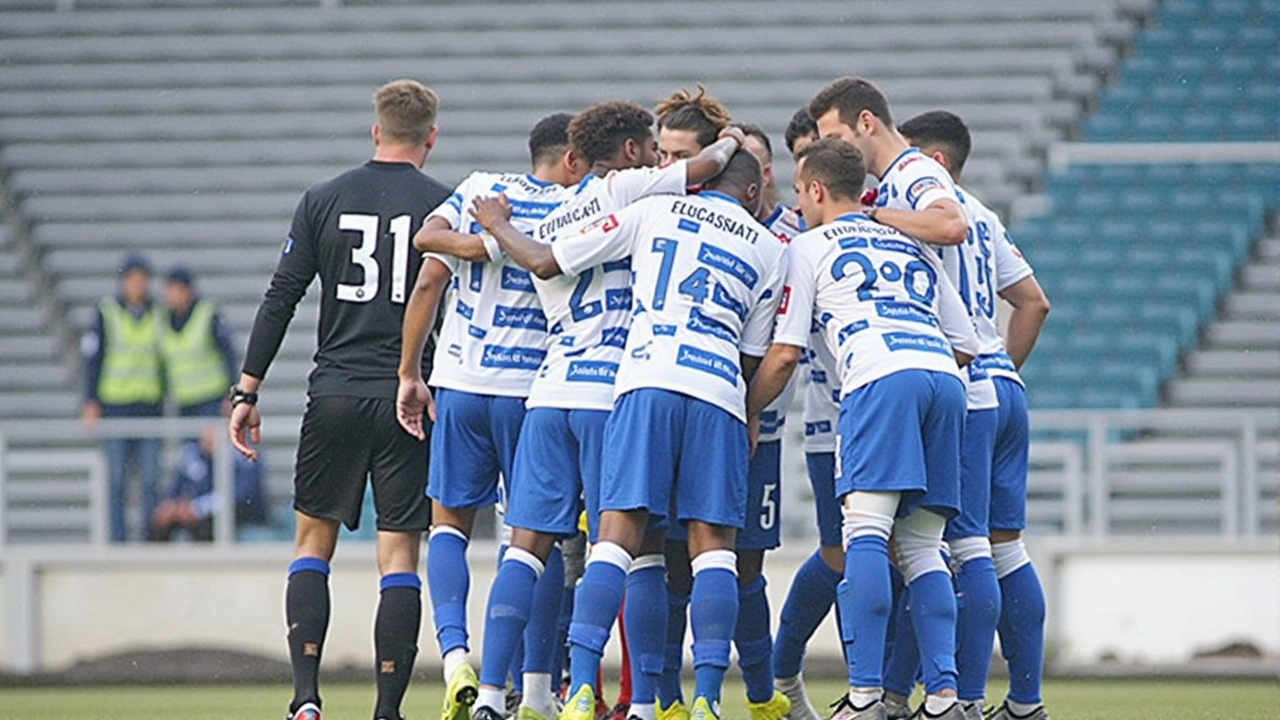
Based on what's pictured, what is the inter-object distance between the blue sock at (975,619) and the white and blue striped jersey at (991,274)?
0.73m

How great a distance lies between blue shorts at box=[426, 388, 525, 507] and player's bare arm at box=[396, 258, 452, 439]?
4.0 inches

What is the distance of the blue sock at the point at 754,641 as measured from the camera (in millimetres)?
8227

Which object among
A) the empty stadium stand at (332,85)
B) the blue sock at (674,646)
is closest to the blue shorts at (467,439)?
the blue sock at (674,646)

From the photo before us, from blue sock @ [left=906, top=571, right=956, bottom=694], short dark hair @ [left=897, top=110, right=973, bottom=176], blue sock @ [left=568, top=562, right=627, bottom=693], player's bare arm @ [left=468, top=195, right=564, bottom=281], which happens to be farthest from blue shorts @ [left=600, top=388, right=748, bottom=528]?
short dark hair @ [left=897, top=110, right=973, bottom=176]

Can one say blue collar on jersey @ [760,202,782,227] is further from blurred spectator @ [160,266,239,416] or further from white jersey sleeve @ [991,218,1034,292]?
blurred spectator @ [160,266,239,416]

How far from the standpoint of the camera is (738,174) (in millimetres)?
7734

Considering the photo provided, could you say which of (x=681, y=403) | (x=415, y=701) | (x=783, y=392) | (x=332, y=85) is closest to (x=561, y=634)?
(x=783, y=392)

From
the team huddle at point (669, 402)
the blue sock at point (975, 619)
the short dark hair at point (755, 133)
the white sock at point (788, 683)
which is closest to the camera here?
the team huddle at point (669, 402)

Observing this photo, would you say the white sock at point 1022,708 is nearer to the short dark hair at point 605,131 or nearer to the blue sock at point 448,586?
the blue sock at point 448,586

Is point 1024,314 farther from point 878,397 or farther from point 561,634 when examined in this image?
point 561,634

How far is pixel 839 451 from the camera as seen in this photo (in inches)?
295

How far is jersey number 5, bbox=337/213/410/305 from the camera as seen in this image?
810cm

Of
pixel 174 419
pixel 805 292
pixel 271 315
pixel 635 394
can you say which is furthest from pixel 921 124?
pixel 174 419

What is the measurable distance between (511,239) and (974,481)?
1.73 metres
